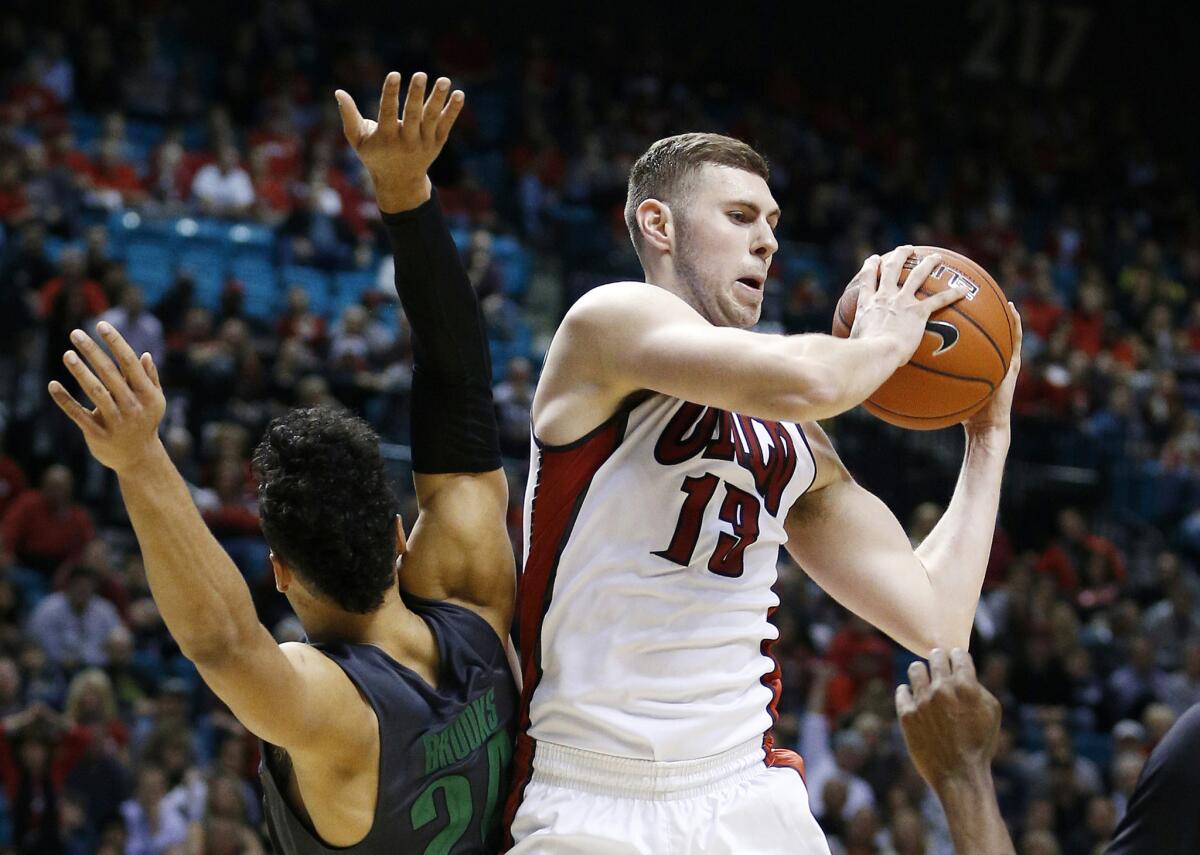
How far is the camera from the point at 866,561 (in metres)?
3.41

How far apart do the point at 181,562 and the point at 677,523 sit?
3.21 ft

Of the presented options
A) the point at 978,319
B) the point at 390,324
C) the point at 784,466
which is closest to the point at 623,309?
the point at 784,466

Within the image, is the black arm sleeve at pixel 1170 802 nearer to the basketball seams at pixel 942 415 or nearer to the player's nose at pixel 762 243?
the basketball seams at pixel 942 415

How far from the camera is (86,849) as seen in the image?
7773mm

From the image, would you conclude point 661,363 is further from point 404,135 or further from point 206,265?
point 206,265

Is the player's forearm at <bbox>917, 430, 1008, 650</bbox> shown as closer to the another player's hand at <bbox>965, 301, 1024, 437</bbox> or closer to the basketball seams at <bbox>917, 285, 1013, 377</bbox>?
the another player's hand at <bbox>965, 301, 1024, 437</bbox>

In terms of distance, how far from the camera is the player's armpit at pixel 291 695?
258 cm

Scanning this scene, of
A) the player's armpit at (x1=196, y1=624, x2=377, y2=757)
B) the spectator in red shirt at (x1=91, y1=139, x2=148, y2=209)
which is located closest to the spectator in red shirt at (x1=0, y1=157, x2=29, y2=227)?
the spectator in red shirt at (x1=91, y1=139, x2=148, y2=209)

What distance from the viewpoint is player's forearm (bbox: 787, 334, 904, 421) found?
9.12ft

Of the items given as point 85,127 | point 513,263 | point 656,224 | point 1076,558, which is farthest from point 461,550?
point 85,127

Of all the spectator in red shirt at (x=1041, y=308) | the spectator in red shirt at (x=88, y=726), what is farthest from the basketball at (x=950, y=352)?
the spectator in red shirt at (x=1041, y=308)

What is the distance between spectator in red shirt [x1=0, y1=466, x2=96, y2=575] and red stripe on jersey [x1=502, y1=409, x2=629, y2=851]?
6.41 m

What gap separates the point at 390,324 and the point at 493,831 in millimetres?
8451

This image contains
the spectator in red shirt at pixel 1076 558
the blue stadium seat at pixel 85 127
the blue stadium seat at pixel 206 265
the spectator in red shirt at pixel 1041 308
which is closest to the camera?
the blue stadium seat at pixel 206 265
